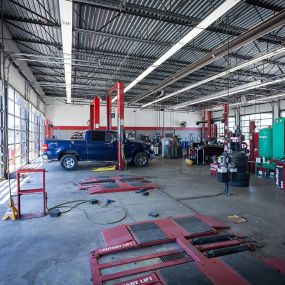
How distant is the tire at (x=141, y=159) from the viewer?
36.9 ft

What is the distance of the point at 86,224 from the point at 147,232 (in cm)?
114

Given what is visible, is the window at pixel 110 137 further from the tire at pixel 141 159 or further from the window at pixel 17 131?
the window at pixel 17 131

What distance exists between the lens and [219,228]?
141 inches

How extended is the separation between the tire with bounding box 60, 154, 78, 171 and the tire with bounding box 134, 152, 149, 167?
3.06 meters

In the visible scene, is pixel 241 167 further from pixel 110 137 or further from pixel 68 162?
pixel 68 162

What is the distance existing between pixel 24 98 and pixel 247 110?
18589mm

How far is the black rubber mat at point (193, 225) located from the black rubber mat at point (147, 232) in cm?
45

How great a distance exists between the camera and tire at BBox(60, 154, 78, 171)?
983 cm

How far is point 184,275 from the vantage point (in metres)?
2.29

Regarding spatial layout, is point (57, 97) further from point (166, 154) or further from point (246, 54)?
point (246, 54)

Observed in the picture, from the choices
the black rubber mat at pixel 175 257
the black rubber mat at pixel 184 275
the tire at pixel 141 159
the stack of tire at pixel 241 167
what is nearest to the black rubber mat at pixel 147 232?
the black rubber mat at pixel 175 257

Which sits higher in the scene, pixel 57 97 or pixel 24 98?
pixel 57 97

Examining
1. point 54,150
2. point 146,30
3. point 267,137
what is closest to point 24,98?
point 54,150

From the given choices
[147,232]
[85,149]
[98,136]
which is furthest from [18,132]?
[147,232]
